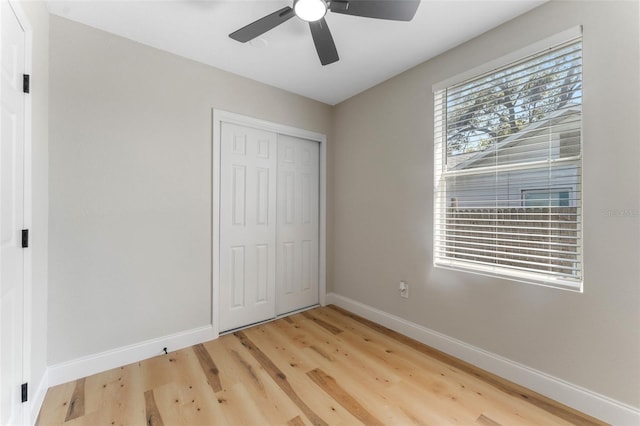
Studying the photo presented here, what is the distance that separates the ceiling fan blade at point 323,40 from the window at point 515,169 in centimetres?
107

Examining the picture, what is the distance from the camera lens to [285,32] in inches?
80.5

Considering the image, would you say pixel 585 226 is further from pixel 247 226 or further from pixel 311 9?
pixel 247 226

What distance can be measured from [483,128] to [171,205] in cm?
264

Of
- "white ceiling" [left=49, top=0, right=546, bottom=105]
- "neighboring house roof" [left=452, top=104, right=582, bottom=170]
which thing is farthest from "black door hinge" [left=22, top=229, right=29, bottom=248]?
"neighboring house roof" [left=452, top=104, right=582, bottom=170]

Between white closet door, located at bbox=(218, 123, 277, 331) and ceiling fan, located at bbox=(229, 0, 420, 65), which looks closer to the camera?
ceiling fan, located at bbox=(229, 0, 420, 65)

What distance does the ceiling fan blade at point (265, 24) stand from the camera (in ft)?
5.00

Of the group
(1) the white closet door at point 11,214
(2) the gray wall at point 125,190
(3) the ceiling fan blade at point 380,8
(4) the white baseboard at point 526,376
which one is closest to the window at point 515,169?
(4) the white baseboard at point 526,376

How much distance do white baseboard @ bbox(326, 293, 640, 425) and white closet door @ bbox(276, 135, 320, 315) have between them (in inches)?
39.9

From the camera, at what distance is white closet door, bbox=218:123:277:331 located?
2.65m

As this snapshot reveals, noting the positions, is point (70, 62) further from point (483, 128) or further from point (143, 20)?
point (483, 128)

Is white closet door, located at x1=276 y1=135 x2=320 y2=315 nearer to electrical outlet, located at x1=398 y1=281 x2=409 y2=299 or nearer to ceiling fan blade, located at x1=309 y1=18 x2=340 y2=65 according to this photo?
electrical outlet, located at x1=398 y1=281 x2=409 y2=299

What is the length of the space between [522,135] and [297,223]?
2.28 m

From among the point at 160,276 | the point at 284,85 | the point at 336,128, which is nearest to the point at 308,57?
the point at 284,85

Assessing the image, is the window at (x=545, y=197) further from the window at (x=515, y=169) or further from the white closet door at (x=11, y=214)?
the white closet door at (x=11, y=214)
